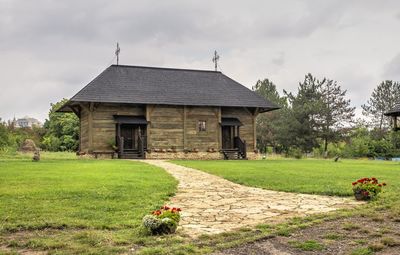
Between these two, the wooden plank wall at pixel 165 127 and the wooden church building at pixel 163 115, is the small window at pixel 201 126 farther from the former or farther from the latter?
the wooden plank wall at pixel 165 127

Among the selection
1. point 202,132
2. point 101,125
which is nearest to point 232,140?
point 202,132

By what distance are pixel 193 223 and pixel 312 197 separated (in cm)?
379

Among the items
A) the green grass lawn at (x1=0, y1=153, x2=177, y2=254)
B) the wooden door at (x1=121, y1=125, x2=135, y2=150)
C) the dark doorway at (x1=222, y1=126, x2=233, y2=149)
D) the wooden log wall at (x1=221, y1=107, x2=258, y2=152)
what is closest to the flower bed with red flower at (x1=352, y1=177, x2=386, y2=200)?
the green grass lawn at (x1=0, y1=153, x2=177, y2=254)

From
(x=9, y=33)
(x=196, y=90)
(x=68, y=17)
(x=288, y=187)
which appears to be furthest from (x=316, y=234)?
(x=196, y=90)

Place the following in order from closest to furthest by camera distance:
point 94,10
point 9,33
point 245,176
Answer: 1. point 245,176
2. point 94,10
3. point 9,33

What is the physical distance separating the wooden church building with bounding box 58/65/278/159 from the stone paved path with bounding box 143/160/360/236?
1622cm

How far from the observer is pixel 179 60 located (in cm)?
3753

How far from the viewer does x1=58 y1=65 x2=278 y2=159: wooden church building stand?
2698 centimetres

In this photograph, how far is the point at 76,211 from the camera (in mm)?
7488

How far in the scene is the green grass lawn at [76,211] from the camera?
5.63 meters

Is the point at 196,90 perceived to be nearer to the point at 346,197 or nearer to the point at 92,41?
the point at 92,41

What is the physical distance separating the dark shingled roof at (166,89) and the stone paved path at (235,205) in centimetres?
1642

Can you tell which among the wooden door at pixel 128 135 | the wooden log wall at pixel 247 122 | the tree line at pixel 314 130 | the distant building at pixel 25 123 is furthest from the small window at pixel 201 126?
the distant building at pixel 25 123

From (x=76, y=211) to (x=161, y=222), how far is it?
2.15 m
